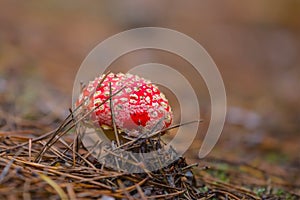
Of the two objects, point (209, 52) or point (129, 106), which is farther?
point (209, 52)

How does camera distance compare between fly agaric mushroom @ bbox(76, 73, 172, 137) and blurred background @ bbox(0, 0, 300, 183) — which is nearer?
fly agaric mushroom @ bbox(76, 73, 172, 137)

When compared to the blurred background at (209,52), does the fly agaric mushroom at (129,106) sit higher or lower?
lower

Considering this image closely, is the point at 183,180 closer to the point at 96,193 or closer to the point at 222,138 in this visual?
the point at 96,193

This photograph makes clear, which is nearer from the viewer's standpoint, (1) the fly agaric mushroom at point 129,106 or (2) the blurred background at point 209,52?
(1) the fly agaric mushroom at point 129,106

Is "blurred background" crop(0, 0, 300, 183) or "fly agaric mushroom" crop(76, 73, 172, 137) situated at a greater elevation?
"blurred background" crop(0, 0, 300, 183)
